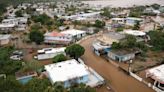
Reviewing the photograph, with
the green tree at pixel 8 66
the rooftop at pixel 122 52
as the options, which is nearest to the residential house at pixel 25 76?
the green tree at pixel 8 66

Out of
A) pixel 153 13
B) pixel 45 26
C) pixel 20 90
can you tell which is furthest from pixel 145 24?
pixel 20 90

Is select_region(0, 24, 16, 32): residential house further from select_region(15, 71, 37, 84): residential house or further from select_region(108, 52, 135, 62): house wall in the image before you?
select_region(108, 52, 135, 62): house wall

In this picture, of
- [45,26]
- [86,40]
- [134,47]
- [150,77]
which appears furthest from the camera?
[45,26]

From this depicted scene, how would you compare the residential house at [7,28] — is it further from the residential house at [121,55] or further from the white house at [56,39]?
the residential house at [121,55]

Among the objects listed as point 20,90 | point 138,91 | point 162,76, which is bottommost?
point 138,91

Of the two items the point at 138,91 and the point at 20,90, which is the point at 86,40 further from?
the point at 20,90

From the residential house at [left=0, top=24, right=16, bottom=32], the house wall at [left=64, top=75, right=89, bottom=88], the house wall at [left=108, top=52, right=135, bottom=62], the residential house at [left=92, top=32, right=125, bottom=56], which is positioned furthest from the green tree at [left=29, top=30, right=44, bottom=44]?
the residential house at [left=0, top=24, right=16, bottom=32]

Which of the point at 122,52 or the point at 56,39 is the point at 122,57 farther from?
the point at 56,39
